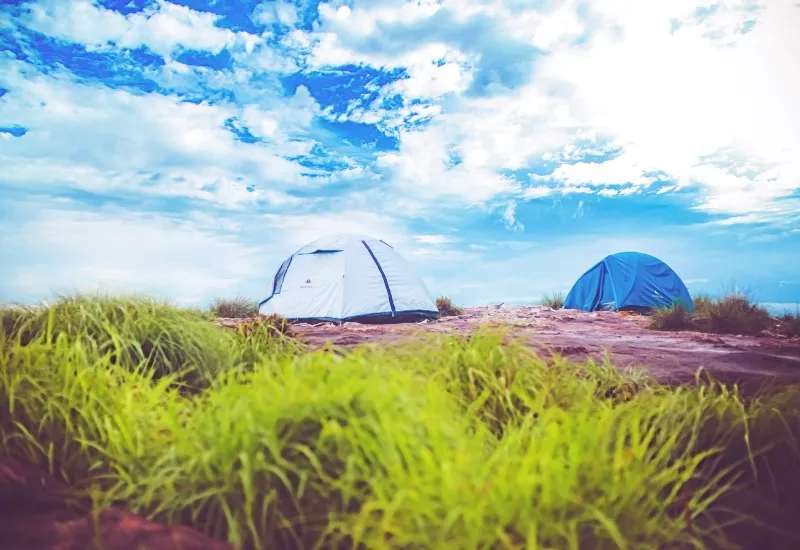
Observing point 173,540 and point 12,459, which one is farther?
point 12,459

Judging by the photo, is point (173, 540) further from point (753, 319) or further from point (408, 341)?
point (753, 319)

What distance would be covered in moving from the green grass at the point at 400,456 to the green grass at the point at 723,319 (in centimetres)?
778

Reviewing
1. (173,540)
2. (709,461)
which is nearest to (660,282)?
(709,461)

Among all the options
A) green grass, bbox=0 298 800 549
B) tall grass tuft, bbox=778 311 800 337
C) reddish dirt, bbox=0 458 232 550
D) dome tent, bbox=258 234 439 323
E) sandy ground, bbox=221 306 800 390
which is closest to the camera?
green grass, bbox=0 298 800 549

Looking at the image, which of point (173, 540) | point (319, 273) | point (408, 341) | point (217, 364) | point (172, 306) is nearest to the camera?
point (173, 540)

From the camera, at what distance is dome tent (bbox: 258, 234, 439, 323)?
11.6 m

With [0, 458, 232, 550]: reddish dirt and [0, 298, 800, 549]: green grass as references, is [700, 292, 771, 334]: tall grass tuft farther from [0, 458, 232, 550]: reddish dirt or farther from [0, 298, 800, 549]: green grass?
[0, 458, 232, 550]: reddish dirt

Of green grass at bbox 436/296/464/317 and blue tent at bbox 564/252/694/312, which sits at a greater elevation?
blue tent at bbox 564/252/694/312

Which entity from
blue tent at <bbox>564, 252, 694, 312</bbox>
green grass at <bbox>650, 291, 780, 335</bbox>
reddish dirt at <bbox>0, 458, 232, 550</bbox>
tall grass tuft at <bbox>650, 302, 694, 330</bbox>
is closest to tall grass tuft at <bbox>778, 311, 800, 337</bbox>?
green grass at <bbox>650, 291, 780, 335</bbox>

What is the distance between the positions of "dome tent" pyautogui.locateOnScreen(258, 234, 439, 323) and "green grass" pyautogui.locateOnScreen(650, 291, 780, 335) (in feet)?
14.9

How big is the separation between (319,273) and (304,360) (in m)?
9.10

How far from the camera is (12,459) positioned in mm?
2811

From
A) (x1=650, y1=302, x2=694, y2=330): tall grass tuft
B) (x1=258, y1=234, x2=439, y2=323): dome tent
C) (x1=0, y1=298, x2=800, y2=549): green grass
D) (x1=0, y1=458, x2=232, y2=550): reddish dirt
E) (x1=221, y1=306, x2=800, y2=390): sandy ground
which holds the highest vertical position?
(x1=258, y1=234, x2=439, y2=323): dome tent

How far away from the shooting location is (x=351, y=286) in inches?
460
